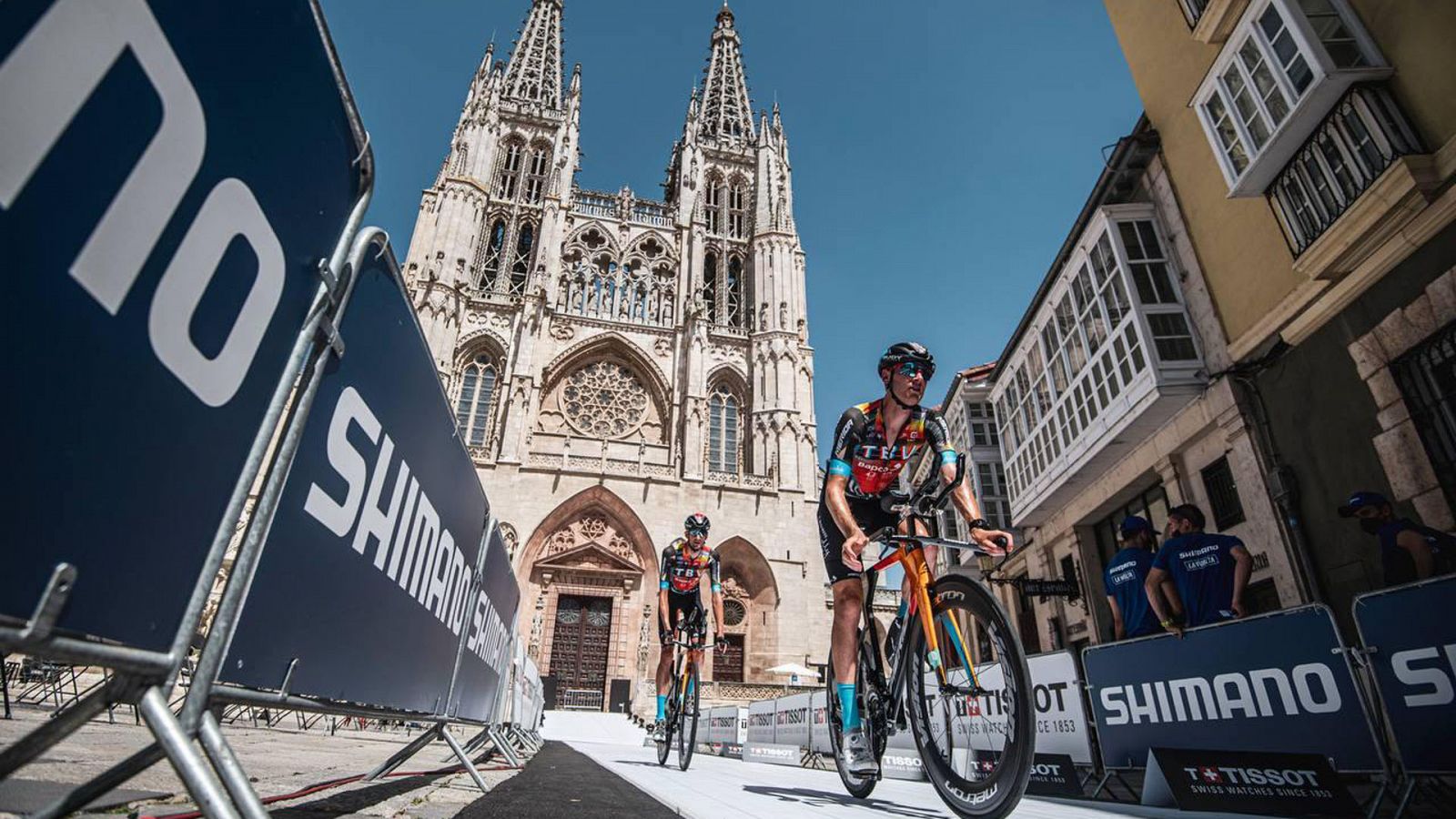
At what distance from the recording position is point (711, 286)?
101 ft

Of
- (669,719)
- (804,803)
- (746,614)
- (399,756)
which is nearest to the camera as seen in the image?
(804,803)

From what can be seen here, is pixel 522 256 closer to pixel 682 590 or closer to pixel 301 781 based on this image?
pixel 682 590

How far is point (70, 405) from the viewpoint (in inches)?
34.1

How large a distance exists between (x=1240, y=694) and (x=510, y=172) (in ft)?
105

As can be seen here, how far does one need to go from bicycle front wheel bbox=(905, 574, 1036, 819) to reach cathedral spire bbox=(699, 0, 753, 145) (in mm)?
35176

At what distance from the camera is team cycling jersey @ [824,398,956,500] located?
120 inches

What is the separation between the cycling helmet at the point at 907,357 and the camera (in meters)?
3.05

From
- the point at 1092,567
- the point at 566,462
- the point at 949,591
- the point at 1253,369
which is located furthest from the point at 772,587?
the point at 949,591

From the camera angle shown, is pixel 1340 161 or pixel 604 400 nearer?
pixel 1340 161

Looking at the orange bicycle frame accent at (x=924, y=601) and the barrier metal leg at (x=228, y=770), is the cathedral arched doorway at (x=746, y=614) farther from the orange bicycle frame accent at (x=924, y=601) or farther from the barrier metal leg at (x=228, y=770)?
the barrier metal leg at (x=228, y=770)

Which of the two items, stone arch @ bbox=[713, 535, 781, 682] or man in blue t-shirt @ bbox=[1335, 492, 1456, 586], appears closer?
man in blue t-shirt @ bbox=[1335, 492, 1456, 586]

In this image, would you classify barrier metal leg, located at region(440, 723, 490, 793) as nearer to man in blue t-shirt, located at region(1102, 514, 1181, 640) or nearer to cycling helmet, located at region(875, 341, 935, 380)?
cycling helmet, located at region(875, 341, 935, 380)

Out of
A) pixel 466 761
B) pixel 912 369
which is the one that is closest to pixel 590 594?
pixel 466 761

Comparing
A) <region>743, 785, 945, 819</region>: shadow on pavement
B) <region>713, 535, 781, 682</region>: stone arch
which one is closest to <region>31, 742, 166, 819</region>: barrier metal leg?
<region>743, 785, 945, 819</region>: shadow on pavement
